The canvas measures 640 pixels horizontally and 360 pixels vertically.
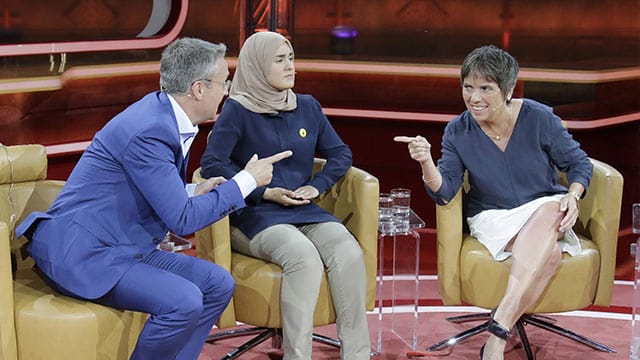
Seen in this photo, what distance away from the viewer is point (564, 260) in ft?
12.1

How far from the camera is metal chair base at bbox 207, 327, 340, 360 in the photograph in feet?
12.5

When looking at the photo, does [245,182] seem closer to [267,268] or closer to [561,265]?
[267,268]

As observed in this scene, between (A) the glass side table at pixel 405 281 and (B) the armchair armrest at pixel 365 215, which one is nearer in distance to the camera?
(B) the armchair armrest at pixel 365 215

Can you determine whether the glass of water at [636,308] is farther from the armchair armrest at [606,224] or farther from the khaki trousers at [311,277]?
the khaki trousers at [311,277]

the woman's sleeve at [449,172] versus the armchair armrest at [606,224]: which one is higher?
the woman's sleeve at [449,172]

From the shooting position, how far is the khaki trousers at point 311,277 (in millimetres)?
3439

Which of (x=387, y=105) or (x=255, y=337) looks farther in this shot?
(x=387, y=105)

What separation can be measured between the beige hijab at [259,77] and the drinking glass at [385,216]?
1.84ft

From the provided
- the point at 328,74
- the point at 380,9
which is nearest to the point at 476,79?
the point at 328,74

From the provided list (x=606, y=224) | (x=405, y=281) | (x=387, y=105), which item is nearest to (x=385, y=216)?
(x=405, y=281)

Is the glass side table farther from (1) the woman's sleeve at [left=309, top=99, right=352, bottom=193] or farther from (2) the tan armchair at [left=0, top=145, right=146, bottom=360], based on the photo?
(2) the tan armchair at [left=0, top=145, right=146, bottom=360]

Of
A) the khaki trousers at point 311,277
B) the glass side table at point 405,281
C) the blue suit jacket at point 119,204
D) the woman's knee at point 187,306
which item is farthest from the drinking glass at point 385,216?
the woman's knee at point 187,306

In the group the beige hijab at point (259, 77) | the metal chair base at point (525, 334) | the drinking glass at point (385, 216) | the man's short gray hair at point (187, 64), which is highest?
the man's short gray hair at point (187, 64)

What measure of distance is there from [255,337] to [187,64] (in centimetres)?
131
